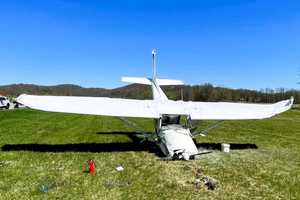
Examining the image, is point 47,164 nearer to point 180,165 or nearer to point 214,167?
point 180,165

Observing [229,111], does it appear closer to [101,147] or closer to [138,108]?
[138,108]

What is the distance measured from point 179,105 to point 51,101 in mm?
5002

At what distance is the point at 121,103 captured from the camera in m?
12.3

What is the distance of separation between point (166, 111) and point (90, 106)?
2.90 m

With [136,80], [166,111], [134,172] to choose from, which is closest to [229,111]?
[166,111]

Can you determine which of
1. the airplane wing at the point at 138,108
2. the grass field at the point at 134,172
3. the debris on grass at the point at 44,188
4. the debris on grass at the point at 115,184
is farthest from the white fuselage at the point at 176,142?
the debris on grass at the point at 44,188

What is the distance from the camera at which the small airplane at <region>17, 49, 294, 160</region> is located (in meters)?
10.5

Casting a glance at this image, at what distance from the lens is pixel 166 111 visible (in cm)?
1176

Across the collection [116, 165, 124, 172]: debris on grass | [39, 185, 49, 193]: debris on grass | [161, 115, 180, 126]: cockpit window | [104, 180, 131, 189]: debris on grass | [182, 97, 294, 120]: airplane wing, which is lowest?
[104, 180, 131, 189]: debris on grass

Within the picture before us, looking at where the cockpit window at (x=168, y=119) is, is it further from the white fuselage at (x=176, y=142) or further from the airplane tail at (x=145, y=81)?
the airplane tail at (x=145, y=81)

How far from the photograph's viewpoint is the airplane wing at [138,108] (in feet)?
36.4

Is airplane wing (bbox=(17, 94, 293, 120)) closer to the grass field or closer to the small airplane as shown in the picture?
the small airplane

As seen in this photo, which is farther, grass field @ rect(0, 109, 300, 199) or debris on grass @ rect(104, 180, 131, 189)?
debris on grass @ rect(104, 180, 131, 189)

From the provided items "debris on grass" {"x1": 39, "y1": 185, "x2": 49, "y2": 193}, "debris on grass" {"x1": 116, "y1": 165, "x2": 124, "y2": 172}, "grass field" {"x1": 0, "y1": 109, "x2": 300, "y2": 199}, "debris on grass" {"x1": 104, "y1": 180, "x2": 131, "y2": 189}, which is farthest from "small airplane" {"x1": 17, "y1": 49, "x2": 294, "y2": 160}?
"debris on grass" {"x1": 39, "y1": 185, "x2": 49, "y2": 193}
